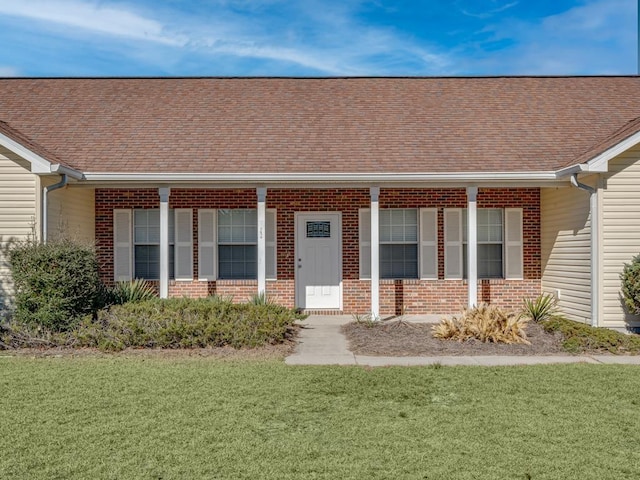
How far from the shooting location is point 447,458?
15.1 feet

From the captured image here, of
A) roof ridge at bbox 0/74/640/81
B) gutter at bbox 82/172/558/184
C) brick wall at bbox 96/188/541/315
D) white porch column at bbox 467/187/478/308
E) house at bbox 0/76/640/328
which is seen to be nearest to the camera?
house at bbox 0/76/640/328

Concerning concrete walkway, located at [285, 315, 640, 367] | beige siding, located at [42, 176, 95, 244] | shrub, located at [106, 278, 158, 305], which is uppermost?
beige siding, located at [42, 176, 95, 244]

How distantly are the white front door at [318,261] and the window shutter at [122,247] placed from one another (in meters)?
3.74

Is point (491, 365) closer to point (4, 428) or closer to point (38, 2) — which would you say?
point (4, 428)

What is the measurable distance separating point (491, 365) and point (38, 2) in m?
11.0

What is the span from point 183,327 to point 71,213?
4.31 metres

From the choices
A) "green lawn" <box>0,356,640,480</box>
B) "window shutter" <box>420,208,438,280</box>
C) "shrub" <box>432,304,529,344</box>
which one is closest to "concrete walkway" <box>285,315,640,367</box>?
"green lawn" <box>0,356,640,480</box>

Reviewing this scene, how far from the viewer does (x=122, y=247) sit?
1324cm

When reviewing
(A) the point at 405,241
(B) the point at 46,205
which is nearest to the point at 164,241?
(B) the point at 46,205

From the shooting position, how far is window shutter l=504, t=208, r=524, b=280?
43.3 ft

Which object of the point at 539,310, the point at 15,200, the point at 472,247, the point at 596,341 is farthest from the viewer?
the point at 472,247

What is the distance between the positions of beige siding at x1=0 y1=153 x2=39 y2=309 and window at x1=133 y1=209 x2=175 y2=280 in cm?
287

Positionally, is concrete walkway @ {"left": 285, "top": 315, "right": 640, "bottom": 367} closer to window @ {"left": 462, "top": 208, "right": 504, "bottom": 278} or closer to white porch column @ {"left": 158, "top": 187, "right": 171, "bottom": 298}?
white porch column @ {"left": 158, "top": 187, "right": 171, "bottom": 298}

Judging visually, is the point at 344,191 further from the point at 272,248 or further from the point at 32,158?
the point at 32,158
